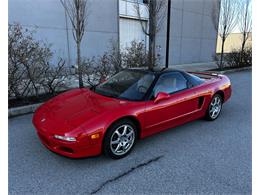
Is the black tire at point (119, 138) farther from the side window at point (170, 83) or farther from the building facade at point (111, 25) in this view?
the building facade at point (111, 25)

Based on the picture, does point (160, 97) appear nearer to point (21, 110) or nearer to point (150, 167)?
point (150, 167)

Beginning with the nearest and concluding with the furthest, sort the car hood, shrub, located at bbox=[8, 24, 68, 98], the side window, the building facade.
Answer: the car hood, the side window, shrub, located at bbox=[8, 24, 68, 98], the building facade

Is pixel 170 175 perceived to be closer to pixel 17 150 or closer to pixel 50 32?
pixel 17 150

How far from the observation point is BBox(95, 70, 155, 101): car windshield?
3520mm

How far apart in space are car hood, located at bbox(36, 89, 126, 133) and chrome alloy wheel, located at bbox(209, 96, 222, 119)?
233 centimetres

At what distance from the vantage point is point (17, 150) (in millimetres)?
3320

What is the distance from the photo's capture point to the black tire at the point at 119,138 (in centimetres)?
294

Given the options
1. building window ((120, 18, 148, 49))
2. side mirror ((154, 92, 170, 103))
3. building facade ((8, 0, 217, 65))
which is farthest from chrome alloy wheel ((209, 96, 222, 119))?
building window ((120, 18, 148, 49))

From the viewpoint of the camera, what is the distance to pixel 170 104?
3658mm

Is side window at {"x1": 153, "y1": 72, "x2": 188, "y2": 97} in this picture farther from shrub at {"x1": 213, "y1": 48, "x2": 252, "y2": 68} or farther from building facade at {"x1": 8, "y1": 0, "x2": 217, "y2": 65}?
shrub at {"x1": 213, "y1": 48, "x2": 252, "y2": 68}

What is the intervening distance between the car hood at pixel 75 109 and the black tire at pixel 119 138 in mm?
270

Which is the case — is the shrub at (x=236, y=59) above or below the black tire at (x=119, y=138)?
above

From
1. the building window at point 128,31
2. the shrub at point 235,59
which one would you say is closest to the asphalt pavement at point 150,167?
the building window at point 128,31

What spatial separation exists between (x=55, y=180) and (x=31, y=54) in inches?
150
